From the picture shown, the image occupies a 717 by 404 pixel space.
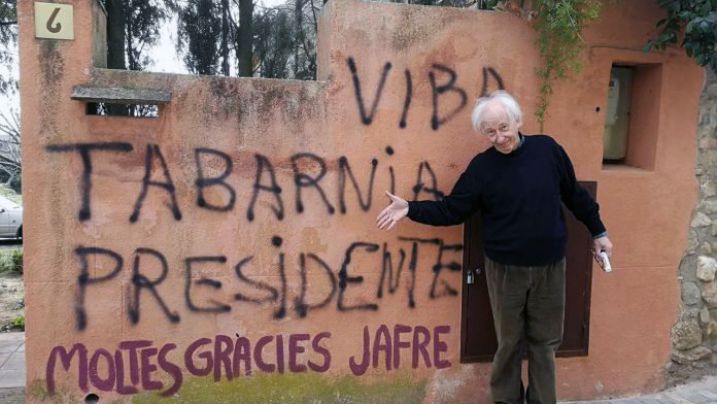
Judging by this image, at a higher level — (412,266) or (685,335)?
(412,266)

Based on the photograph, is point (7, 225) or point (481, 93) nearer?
point (481, 93)

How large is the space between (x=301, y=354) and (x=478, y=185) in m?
1.52

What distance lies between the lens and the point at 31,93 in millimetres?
2887

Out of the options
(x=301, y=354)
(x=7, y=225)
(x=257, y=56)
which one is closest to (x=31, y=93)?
(x=301, y=354)

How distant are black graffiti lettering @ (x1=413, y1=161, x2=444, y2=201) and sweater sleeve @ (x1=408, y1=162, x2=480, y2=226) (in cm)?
22

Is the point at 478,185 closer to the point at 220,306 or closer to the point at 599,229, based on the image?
the point at 599,229

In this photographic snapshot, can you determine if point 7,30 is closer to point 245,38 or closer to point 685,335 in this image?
point 245,38

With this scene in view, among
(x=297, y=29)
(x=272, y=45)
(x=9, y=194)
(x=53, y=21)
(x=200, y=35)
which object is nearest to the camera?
(x=53, y=21)

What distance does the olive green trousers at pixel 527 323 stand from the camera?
3.05 m

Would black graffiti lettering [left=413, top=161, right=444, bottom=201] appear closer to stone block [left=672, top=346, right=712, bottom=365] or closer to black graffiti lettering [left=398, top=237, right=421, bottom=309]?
black graffiti lettering [left=398, top=237, right=421, bottom=309]

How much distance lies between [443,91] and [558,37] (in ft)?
2.67

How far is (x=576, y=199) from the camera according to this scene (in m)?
3.18

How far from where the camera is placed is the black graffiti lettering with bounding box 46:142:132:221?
2.94 metres

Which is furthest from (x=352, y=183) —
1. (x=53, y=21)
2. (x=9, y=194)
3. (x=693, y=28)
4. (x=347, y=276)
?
(x=9, y=194)
